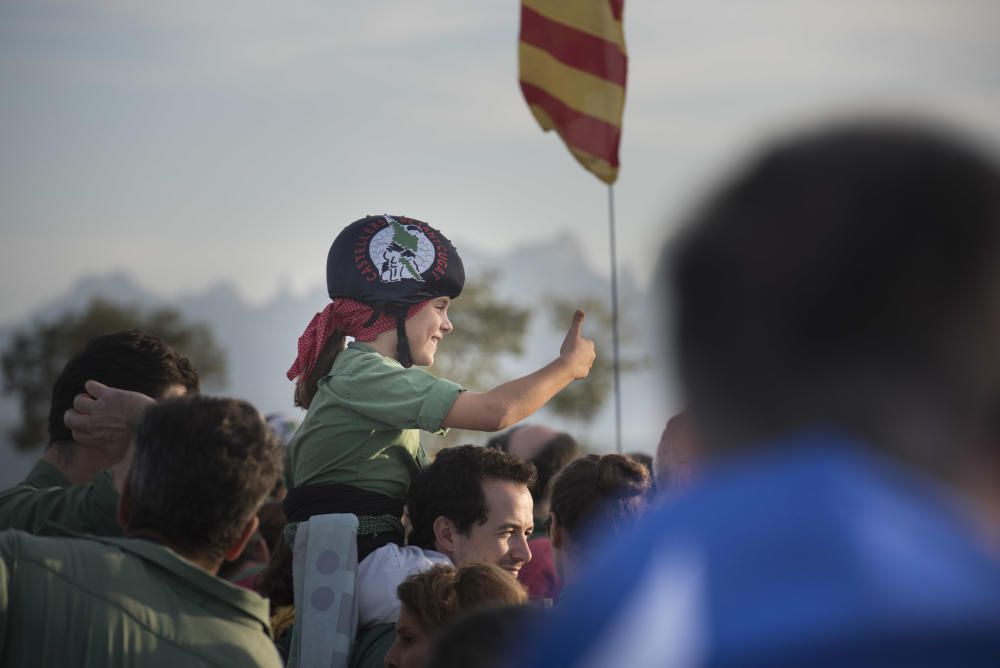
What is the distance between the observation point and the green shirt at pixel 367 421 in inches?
143

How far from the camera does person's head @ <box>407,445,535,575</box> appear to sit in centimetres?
400

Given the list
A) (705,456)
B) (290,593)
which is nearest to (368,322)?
(290,593)

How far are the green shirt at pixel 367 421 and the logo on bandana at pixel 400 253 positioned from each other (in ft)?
0.85

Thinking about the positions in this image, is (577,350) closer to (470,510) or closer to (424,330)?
(424,330)

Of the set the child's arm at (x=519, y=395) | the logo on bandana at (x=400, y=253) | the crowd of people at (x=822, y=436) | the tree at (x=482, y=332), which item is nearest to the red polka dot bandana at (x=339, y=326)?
the logo on bandana at (x=400, y=253)

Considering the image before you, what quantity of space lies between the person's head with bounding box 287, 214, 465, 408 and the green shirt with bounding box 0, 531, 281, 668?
1.59m

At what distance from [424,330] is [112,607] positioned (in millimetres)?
1867

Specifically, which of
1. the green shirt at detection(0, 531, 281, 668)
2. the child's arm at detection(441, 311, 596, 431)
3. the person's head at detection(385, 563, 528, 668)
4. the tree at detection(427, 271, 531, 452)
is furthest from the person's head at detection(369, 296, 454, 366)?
the tree at detection(427, 271, 531, 452)

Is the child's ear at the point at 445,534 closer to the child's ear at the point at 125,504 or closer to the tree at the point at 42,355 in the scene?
the child's ear at the point at 125,504

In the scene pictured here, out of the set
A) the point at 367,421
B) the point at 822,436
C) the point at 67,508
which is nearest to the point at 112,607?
the point at 67,508

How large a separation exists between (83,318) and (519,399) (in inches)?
1400

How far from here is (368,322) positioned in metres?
3.91

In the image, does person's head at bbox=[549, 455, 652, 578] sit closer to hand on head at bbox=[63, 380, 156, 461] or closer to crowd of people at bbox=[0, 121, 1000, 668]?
hand on head at bbox=[63, 380, 156, 461]

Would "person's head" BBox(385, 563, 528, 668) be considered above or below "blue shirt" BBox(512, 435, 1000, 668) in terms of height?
below
